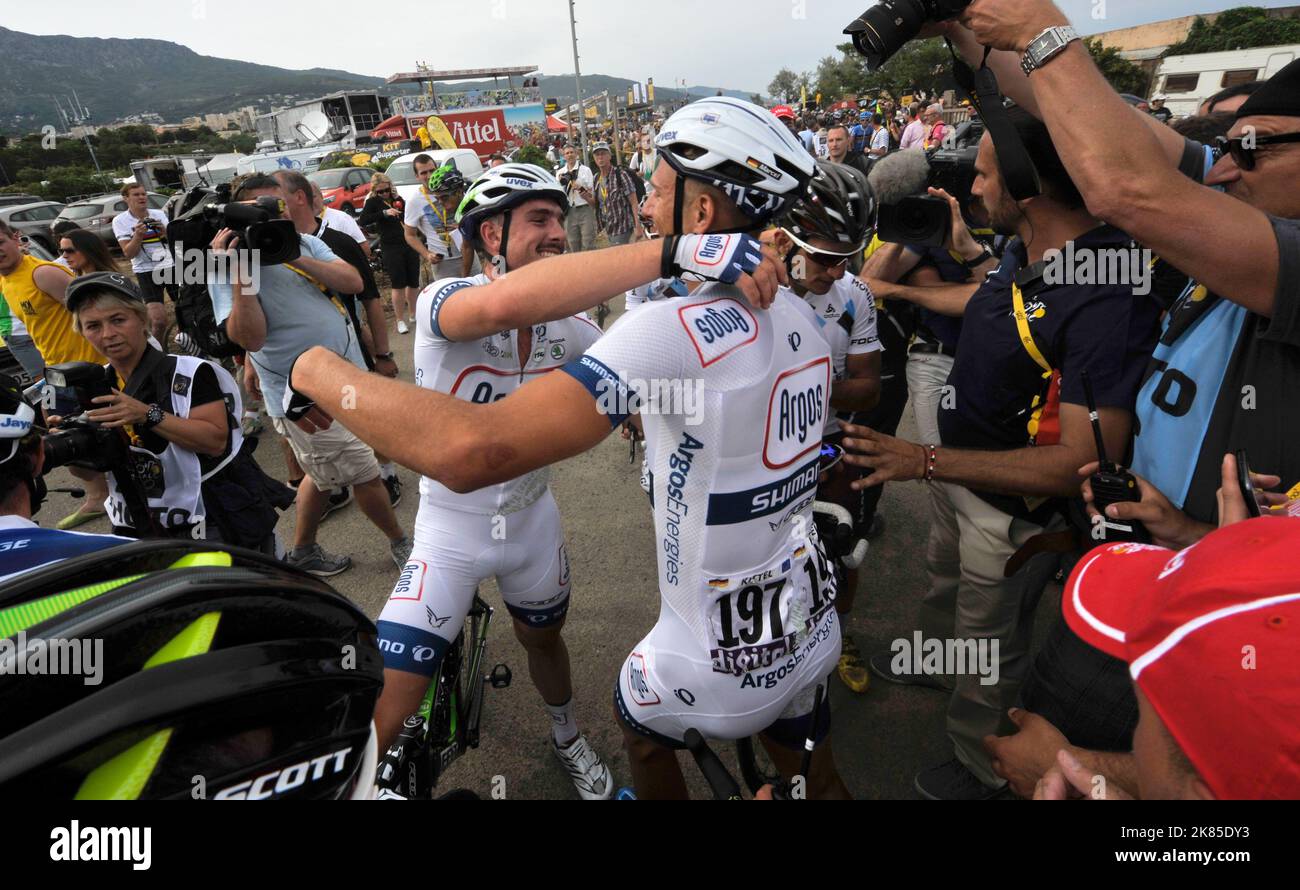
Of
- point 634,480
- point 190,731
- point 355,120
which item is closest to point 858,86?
point 355,120

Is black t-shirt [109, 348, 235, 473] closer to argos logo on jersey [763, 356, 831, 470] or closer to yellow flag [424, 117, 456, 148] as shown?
argos logo on jersey [763, 356, 831, 470]

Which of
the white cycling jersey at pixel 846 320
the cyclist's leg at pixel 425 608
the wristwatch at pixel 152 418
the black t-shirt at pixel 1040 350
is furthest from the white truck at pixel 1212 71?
the wristwatch at pixel 152 418

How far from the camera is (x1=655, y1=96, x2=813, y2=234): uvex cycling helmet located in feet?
4.98

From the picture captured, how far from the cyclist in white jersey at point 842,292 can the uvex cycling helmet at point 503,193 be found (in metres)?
1.00

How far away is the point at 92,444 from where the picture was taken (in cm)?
249

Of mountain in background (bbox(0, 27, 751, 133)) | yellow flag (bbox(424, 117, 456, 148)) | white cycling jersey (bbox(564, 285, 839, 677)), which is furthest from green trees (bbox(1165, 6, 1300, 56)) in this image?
mountain in background (bbox(0, 27, 751, 133))

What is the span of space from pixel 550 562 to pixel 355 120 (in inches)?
2531

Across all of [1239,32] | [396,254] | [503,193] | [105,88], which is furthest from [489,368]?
[105,88]

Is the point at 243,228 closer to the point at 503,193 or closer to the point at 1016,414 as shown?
the point at 503,193

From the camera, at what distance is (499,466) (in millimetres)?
1250

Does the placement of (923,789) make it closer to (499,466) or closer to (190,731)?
(499,466)

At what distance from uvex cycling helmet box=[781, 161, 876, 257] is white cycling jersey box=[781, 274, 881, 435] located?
1.06 feet

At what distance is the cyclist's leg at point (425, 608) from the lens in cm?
220

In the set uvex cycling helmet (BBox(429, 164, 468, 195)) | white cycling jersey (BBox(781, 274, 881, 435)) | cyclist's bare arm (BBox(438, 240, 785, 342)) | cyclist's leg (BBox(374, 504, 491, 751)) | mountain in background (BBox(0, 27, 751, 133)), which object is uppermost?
mountain in background (BBox(0, 27, 751, 133))
